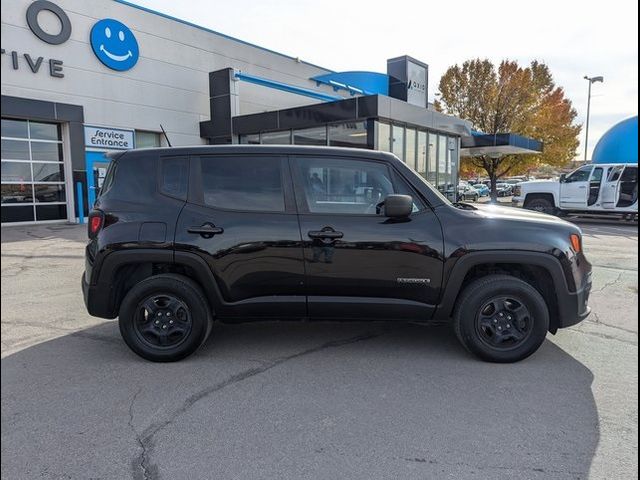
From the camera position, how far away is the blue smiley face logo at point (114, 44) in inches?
629

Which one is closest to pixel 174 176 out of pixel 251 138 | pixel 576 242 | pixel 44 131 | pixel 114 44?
pixel 576 242

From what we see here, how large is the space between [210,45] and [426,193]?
18.1 meters

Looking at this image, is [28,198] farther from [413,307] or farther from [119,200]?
[413,307]

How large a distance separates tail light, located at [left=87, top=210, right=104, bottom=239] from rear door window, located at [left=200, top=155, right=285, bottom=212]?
35.7 inches

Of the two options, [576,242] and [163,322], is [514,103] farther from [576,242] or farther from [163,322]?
[163,322]

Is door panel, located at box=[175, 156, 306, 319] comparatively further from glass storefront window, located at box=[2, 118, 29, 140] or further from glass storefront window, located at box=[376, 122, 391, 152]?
Answer: glass storefront window, located at box=[2, 118, 29, 140]

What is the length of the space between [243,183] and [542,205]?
53.7 feet

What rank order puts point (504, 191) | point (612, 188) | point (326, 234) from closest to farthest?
point (326, 234)
point (612, 188)
point (504, 191)

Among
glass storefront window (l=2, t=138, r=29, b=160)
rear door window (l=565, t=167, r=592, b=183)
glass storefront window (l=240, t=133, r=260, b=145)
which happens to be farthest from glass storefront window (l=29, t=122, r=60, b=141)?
rear door window (l=565, t=167, r=592, b=183)

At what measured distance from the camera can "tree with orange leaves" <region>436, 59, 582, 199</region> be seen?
93.6ft

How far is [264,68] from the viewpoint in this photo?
2164cm

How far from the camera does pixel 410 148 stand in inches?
667

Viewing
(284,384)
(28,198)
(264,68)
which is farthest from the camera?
(264,68)

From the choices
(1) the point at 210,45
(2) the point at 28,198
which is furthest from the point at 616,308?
(1) the point at 210,45
